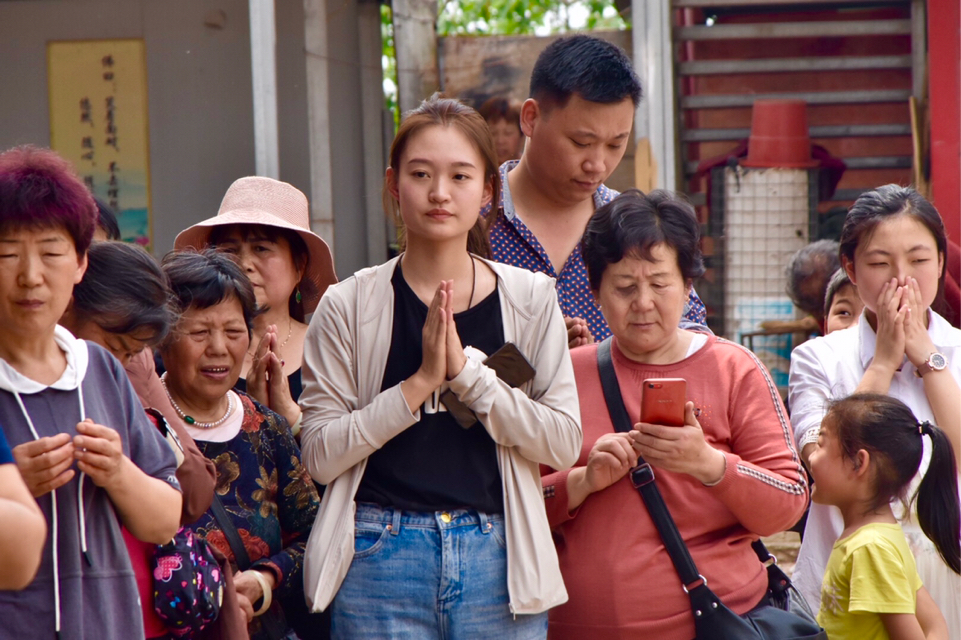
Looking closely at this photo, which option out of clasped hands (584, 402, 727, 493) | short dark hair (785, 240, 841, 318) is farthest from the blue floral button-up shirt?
short dark hair (785, 240, 841, 318)

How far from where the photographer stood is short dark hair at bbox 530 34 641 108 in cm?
312

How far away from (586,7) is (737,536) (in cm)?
1302

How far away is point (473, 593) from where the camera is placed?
236 centimetres

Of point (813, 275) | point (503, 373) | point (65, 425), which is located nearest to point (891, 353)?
point (503, 373)

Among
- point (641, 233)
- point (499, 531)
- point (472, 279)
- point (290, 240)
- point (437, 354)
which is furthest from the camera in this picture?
point (290, 240)

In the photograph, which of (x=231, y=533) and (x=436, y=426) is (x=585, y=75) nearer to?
(x=436, y=426)

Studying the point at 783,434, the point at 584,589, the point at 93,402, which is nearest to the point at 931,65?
the point at 783,434

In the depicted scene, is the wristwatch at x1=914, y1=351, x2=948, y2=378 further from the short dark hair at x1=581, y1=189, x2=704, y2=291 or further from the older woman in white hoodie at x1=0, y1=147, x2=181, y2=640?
the older woman in white hoodie at x1=0, y1=147, x2=181, y2=640

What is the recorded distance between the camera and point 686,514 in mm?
2605

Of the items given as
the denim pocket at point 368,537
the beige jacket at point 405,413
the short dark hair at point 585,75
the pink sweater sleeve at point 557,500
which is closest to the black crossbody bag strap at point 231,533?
the beige jacket at point 405,413

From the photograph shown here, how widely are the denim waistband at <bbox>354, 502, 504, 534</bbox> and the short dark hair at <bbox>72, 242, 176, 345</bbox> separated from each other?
0.65 m

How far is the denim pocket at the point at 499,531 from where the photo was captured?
241 cm

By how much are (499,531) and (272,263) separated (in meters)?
1.45

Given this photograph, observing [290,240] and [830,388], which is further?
[290,240]
